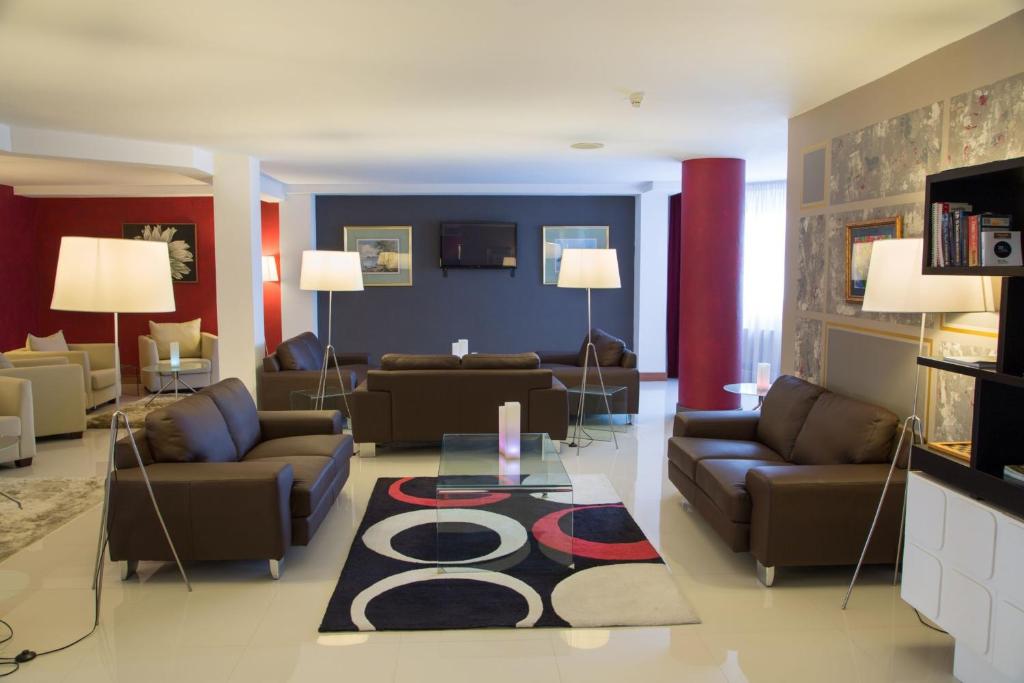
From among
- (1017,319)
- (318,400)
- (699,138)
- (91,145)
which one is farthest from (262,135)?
(1017,319)

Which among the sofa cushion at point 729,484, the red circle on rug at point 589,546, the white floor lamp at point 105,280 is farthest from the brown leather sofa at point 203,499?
the sofa cushion at point 729,484

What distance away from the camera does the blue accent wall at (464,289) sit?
9.84 m

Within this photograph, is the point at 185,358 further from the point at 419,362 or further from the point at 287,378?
the point at 419,362

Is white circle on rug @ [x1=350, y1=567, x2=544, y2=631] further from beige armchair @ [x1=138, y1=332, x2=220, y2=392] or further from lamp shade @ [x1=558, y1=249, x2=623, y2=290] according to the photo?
beige armchair @ [x1=138, y1=332, x2=220, y2=392]

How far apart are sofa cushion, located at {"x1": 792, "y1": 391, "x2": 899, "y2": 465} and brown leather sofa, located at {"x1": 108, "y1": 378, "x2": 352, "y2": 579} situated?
2717 mm

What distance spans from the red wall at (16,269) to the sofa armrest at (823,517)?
29.9 ft

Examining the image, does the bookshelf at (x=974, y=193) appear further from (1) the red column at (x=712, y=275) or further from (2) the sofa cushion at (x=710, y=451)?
(1) the red column at (x=712, y=275)

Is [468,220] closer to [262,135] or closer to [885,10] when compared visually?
[262,135]

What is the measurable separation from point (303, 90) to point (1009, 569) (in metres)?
4.23

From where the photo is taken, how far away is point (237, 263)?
711cm

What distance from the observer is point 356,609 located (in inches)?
132

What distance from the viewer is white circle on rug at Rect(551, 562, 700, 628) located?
10.8 ft

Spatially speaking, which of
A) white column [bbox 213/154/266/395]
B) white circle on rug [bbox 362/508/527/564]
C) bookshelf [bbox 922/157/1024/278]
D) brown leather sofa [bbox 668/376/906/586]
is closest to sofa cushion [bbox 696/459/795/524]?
brown leather sofa [bbox 668/376/906/586]

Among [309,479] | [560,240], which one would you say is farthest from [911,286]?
[560,240]
